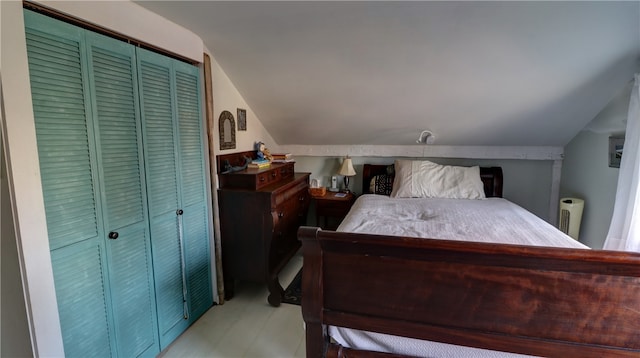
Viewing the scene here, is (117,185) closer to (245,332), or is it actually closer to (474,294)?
(245,332)

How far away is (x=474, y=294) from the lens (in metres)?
1.21

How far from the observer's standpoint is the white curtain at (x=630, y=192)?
2.08 meters

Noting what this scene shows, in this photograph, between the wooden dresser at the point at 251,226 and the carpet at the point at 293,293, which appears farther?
the carpet at the point at 293,293

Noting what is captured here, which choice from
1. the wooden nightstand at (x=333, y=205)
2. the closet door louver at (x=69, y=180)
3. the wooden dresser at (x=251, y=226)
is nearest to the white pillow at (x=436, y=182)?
the wooden nightstand at (x=333, y=205)

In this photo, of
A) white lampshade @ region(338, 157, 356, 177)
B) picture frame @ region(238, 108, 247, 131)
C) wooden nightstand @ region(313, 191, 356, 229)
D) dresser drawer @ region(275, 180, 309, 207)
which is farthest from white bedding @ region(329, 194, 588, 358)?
picture frame @ region(238, 108, 247, 131)

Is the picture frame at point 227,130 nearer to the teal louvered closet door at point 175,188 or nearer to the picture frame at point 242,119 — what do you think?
the picture frame at point 242,119

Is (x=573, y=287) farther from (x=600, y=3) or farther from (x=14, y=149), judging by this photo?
(x=14, y=149)

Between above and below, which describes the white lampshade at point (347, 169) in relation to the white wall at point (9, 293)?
above

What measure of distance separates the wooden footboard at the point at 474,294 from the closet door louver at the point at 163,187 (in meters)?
1.05

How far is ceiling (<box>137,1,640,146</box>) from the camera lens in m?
1.82

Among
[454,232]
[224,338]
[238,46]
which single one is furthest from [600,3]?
[224,338]

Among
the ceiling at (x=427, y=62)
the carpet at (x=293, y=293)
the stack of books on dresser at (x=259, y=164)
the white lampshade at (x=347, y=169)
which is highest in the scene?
the ceiling at (x=427, y=62)

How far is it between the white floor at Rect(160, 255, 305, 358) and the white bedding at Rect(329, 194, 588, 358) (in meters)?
0.78

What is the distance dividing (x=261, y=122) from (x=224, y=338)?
207 centimetres
